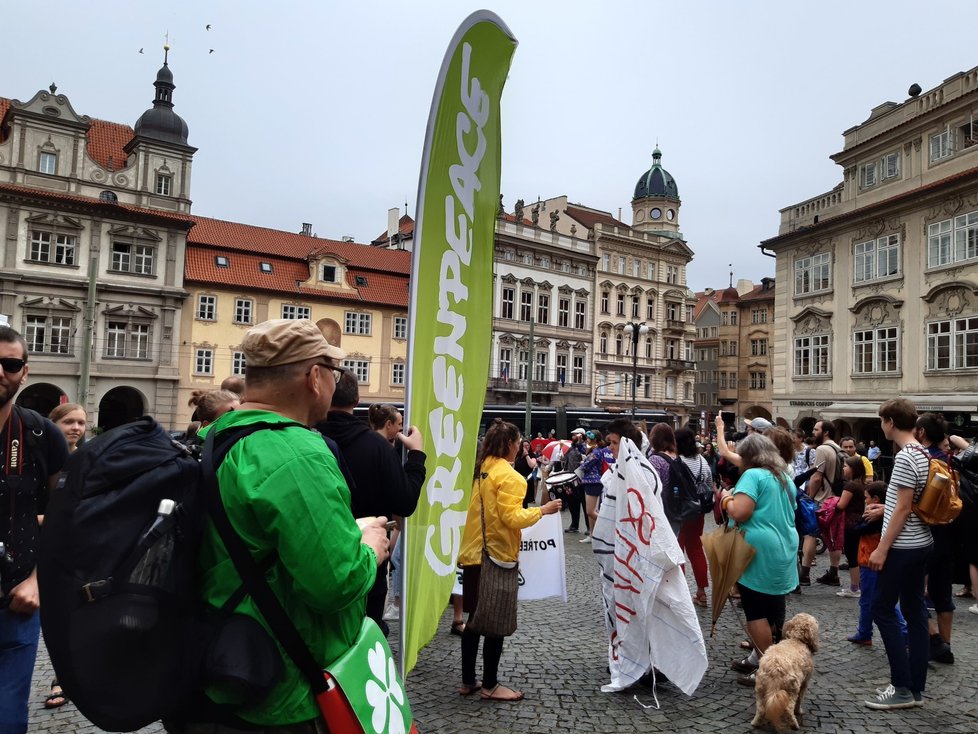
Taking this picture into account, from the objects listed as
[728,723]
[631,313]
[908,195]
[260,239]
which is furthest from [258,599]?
[631,313]

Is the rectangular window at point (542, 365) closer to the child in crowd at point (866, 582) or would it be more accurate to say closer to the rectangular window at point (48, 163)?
the rectangular window at point (48, 163)

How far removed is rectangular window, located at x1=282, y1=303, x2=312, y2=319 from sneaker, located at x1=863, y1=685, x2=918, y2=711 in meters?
36.4

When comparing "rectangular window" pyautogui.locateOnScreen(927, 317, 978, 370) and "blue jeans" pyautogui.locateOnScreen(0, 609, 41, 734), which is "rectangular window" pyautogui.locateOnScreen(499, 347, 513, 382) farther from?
"blue jeans" pyautogui.locateOnScreen(0, 609, 41, 734)

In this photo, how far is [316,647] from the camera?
1.68 metres

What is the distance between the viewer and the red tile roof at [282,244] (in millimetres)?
38188

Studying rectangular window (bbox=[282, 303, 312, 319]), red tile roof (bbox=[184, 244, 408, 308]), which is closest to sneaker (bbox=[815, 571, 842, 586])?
red tile roof (bbox=[184, 244, 408, 308])

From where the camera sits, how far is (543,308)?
50594 mm

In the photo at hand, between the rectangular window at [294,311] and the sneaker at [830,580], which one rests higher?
the rectangular window at [294,311]

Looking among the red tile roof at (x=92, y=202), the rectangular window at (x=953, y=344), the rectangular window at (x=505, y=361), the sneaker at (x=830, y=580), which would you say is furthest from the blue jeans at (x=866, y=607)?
the rectangular window at (x=505, y=361)

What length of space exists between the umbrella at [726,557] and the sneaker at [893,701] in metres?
1.12

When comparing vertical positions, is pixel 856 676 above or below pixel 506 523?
below

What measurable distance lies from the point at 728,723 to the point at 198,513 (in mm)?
3977

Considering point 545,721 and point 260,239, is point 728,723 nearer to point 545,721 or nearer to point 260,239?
point 545,721

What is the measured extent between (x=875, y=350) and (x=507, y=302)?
26.4 meters
